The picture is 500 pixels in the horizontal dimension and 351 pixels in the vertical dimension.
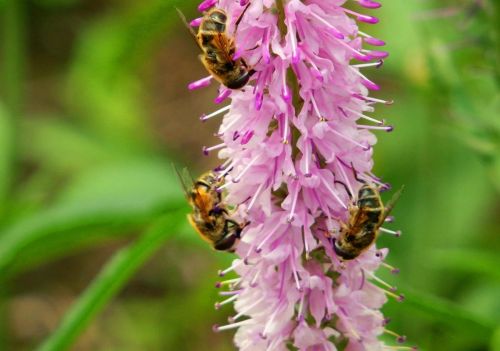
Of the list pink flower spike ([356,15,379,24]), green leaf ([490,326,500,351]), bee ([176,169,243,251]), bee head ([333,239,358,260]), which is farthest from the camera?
green leaf ([490,326,500,351])

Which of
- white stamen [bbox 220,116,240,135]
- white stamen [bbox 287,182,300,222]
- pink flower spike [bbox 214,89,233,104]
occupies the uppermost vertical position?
pink flower spike [bbox 214,89,233,104]

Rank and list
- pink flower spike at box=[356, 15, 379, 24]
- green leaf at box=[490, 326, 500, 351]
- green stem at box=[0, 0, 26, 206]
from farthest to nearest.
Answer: green stem at box=[0, 0, 26, 206] → green leaf at box=[490, 326, 500, 351] → pink flower spike at box=[356, 15, 379, 24]

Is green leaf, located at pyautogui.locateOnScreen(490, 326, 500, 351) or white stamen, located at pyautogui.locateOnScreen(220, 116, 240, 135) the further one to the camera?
green leaf, located at pyautogui.locateOnScreen(490, 326, 500, 351)

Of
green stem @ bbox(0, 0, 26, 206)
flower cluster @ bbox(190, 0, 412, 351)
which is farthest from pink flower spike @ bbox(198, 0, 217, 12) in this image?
green stem @ bbox(0, 0, 26, 206)

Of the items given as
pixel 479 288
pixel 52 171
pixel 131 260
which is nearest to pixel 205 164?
pixel 52 171

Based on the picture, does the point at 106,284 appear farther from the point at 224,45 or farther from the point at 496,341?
the point at 496,341

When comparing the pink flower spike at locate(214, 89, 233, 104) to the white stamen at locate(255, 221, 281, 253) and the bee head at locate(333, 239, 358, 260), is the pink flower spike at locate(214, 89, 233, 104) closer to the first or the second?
the white stamen at locate(255, 221, 281, 253)

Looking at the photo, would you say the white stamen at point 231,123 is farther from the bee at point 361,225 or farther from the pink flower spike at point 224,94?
the bee at point 361,225

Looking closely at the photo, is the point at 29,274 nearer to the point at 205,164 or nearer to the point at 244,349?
the point at 205,164

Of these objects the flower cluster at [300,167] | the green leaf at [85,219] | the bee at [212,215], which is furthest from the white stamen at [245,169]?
the green leaf at [85,219]
